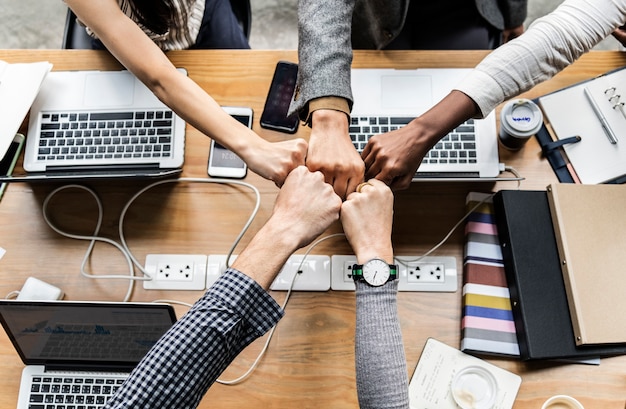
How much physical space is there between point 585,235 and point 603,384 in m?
0.28

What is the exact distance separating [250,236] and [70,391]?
0.45 metres

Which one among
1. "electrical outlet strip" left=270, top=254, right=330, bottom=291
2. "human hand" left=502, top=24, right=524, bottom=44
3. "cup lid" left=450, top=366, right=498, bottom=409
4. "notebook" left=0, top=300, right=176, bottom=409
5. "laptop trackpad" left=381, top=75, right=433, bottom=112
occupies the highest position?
"human hand" left=502, top=24, right=524, bottom=44

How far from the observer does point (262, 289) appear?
0.82 meters

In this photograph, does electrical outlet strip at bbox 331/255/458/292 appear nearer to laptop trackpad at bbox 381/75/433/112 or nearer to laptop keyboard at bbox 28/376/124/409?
laptop trackpad at bbox 381/75/433/112

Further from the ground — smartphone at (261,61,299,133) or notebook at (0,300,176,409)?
smartphone at (261,61,299,133)

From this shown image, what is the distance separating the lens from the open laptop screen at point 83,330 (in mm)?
906

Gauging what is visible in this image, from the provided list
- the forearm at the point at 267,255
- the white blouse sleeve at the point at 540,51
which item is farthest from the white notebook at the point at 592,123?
the forearm at the point at 267,255

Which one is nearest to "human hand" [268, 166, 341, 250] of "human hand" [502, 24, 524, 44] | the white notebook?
the white notebook

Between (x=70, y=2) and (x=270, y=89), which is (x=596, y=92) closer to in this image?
(x=270, y=89)

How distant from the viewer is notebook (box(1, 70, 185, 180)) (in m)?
1.08

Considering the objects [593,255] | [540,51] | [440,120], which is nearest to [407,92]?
[440,120]

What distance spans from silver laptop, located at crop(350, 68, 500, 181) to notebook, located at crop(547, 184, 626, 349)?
153 mm

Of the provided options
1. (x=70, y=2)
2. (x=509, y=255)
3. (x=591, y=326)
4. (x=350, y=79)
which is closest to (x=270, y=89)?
(x=350, y=79)

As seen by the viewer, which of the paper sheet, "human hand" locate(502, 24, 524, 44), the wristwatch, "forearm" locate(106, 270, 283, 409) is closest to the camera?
"forearm" locate(106, 270, 283, 409)
